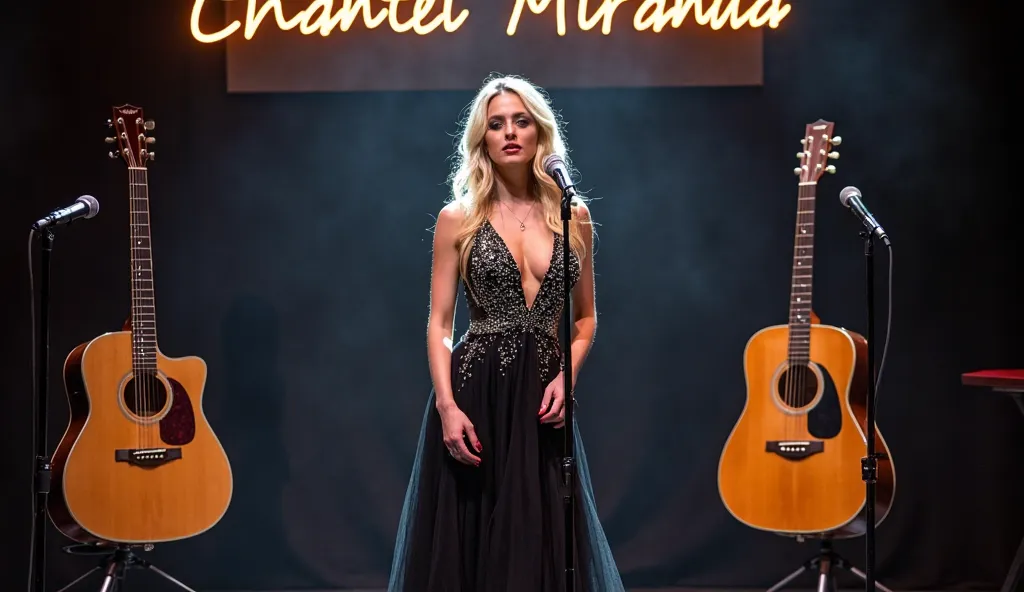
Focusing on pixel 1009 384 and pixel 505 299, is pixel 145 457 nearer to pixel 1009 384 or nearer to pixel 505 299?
pixel 505 299

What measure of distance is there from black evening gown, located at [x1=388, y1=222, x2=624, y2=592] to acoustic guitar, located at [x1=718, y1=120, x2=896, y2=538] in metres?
1.01

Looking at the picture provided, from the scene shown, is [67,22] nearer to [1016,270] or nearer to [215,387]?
[215,387]

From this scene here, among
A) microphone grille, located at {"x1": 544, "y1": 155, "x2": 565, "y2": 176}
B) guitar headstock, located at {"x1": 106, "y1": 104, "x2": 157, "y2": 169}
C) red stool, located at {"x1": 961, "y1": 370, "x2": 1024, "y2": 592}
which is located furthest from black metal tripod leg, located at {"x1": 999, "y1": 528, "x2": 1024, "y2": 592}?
guitar headstock, located at {"x1": 106, "y1": 104, "x2": 157, "y2": 169}

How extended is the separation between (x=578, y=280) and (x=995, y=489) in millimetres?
2558

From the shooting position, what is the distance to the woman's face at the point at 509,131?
3.02 meters

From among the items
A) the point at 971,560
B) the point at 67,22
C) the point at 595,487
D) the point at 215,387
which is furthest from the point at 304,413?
the point at 971,560

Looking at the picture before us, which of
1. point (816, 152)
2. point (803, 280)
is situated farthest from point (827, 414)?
point (816, 152)

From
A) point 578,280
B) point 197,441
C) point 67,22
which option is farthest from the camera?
point 67,22

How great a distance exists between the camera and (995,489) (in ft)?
15.2

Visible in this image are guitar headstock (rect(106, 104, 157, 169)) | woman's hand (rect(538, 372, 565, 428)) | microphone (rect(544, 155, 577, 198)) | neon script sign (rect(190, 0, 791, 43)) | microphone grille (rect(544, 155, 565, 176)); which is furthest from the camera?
neon script sign (rect(190, 0, 791, 43))

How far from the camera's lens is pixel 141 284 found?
3842 mm

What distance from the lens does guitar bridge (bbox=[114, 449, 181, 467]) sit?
372 cm

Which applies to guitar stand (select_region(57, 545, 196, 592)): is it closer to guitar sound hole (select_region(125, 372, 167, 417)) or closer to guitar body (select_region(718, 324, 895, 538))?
guitar sound hole (select_region(125, 372, 167, 417))

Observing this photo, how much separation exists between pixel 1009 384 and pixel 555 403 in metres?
1.57
